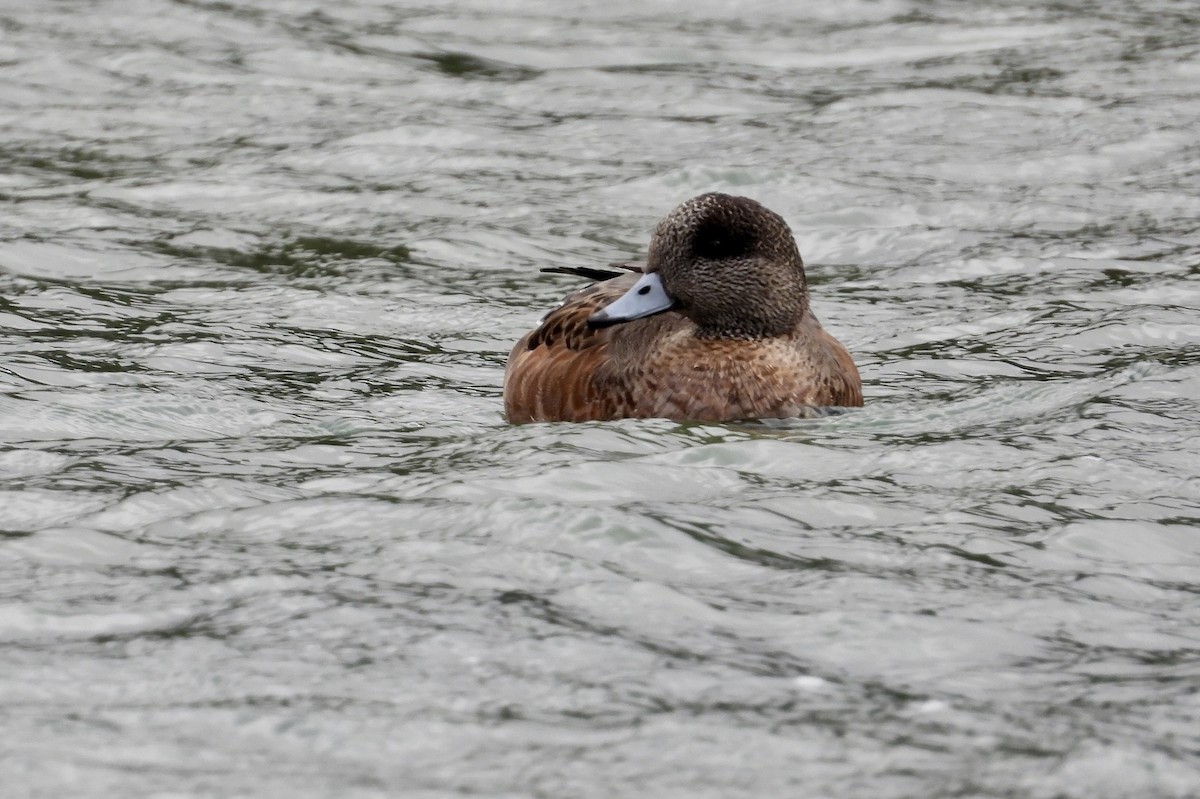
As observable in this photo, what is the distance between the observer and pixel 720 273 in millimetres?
7230

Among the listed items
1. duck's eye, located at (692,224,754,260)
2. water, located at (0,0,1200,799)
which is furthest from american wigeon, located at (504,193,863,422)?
water, located at (0,0,1200,799)

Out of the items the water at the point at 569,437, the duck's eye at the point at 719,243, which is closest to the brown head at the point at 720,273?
the duck's eye at the point at 719,243

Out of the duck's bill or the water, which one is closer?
the water

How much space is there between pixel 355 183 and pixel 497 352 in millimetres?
2978

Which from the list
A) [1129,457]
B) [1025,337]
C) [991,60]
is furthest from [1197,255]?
[991,60]

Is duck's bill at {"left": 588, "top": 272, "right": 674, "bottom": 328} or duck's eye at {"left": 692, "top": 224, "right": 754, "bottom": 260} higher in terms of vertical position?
duck's eye at {"left": 692, "top": 224, "right": 754, "bottom": 260}

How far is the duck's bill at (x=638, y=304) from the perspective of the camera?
7.13 m

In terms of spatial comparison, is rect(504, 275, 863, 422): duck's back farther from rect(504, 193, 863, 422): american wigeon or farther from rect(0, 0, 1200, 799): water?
rect(0, 0, 1200, 799): water

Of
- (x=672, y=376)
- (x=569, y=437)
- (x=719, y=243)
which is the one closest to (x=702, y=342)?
(x=672, y=376)

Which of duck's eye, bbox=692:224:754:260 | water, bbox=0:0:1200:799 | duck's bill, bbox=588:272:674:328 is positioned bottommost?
water, bbox=0:0:1200:799

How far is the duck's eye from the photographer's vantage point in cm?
719

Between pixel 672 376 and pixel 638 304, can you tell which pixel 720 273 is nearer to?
pixel 638 304

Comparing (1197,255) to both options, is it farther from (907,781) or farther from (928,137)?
(907,781)

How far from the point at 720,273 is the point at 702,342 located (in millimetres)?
253
